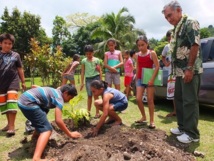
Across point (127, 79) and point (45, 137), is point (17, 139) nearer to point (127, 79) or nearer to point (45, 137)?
point (45, 137)

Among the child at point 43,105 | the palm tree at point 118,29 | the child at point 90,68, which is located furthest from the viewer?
the palm tree at point 118,29

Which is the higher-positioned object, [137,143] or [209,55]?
[209,55]

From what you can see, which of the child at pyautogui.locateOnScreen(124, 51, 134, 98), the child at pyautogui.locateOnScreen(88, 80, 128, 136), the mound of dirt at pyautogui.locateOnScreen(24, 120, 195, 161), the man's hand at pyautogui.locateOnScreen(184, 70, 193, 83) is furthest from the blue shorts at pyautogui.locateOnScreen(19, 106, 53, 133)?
the child at pyautogui.locateOnScreen(124, 51, 134, 98)

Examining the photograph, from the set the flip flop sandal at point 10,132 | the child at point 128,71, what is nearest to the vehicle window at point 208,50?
the child at point 128,71

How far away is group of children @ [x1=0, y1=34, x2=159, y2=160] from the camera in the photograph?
12.1 ft

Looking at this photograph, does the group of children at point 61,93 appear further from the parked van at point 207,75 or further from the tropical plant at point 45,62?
the tropical plant at point 45,62

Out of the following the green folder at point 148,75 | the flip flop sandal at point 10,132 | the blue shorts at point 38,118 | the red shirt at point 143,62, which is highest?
the red shirt at point 143,62

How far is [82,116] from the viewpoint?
4824 millimetres

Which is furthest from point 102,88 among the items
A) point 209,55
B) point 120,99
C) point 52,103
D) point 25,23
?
point 25,23

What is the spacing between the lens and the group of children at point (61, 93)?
12.1 feet

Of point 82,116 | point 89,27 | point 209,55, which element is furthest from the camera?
point 89,27

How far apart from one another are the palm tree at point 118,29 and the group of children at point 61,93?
22523 millimetres

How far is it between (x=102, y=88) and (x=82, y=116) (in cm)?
71

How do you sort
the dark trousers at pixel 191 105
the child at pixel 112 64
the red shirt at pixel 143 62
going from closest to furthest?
the dark trousers at pixel 191 105 → the red shirt at pixel 143 62 → the child at pixel 112 64
